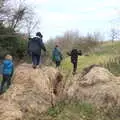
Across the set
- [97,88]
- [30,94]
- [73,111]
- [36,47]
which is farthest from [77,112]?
[36,47]

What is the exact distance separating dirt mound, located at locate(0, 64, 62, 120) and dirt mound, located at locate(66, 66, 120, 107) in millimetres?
691

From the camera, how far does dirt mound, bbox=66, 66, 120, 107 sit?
14.8 metres

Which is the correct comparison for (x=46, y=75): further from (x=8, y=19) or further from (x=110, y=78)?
(x=8, y=19)

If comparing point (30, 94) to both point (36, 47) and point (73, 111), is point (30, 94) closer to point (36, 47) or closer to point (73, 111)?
point (73, 111)

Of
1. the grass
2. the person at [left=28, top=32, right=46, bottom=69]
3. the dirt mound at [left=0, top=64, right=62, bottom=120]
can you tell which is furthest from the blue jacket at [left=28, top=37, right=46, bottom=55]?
the grass

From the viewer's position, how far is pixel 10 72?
17.9 meters

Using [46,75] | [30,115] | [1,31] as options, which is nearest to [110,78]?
[46,75]

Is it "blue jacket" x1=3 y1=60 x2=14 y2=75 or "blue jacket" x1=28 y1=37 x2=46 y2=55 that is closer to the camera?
"blue jacket" x1=3 y1=60 x2=14 y2=75

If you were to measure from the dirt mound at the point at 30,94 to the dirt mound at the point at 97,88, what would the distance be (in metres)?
0.69

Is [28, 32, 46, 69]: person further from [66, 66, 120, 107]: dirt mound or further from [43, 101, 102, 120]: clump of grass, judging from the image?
Answer: [43, 101, 102, 120]: clump of grass

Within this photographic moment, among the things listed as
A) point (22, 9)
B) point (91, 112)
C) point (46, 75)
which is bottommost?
point (91, 112)

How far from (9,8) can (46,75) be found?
37.9m

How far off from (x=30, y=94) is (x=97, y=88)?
10.2 ft

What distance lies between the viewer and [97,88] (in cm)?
1559
